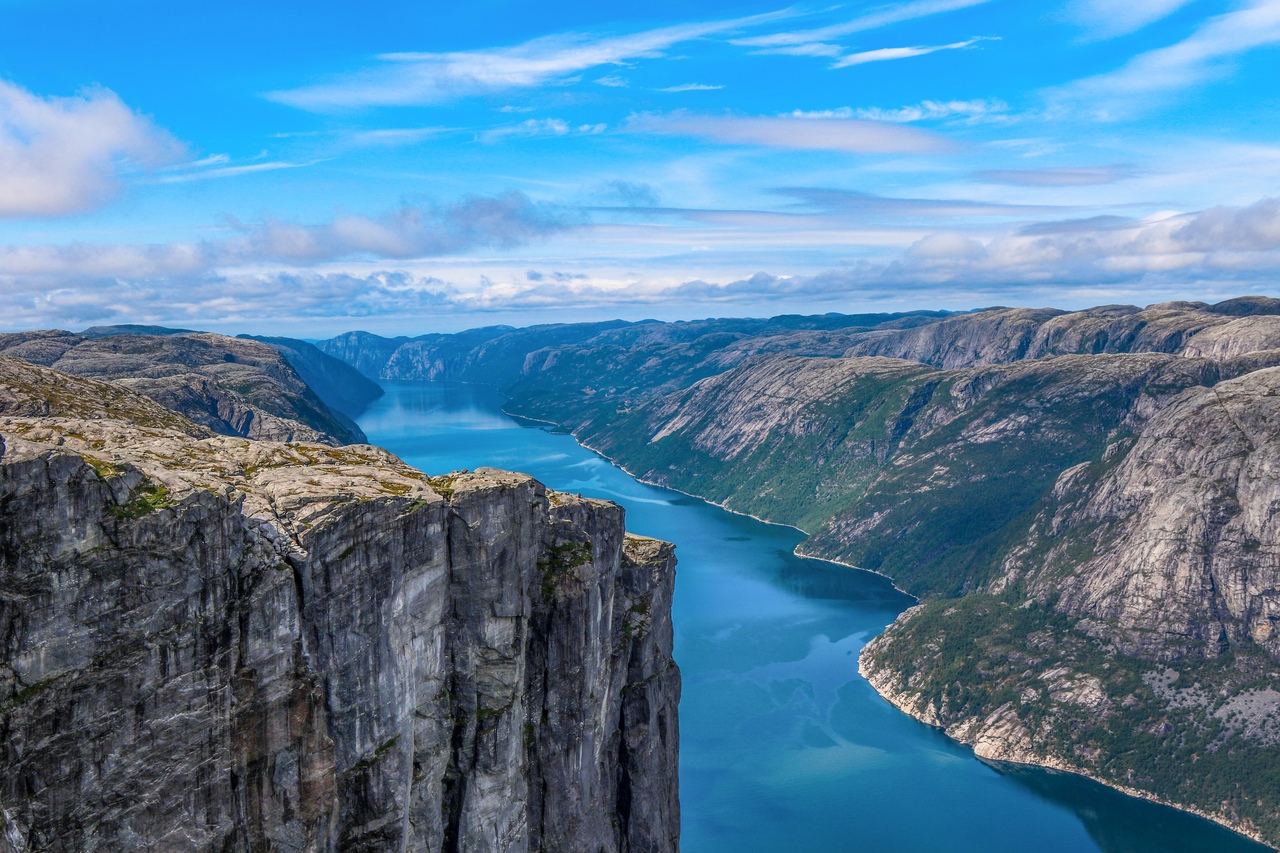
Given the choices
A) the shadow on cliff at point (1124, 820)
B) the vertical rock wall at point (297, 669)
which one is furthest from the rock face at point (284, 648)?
the shadow on cliff at point (1124, 820)

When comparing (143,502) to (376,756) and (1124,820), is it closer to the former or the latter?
(376,756)

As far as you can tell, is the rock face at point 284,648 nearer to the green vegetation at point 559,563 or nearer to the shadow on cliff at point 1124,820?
the green vegetation at point 559,563

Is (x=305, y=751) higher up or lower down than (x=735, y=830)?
higher up

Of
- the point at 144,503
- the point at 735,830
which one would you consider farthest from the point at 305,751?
the point at 735,830

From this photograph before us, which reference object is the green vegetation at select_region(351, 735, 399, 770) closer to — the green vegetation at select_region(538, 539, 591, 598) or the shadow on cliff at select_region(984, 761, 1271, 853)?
the green vegetation at select_region(538, 539, 591, 598)

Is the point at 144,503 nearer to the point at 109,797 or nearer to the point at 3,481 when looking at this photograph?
the point at 3,481

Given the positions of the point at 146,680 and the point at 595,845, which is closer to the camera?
the point at 146,680

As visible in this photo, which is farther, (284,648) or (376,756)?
(376,756)

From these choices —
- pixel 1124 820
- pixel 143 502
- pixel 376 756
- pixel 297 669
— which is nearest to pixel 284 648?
pixel 297 669
